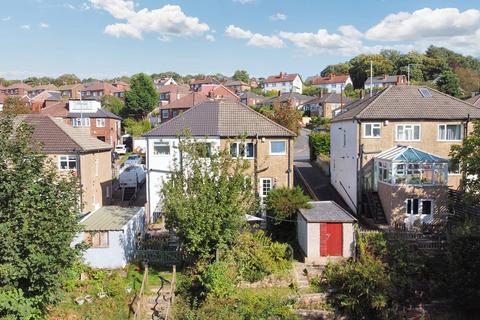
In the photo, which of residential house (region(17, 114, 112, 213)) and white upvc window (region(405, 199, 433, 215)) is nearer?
white upvc window (region(405, 199, 433, 215))

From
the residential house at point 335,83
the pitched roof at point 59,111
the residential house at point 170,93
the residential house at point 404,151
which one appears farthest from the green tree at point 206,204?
the residential house at point 335,83

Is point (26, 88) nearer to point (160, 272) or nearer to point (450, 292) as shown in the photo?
point (160, 272)

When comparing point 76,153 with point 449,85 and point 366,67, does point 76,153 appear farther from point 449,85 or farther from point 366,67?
point 366,67

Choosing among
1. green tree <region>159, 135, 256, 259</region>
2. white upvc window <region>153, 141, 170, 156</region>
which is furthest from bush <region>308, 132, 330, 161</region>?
green tree <region>159, 135, 256, 259</region>

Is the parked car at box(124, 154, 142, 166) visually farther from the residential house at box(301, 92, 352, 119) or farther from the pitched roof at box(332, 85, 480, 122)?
the residential house at box(301, 92, 352, 119)

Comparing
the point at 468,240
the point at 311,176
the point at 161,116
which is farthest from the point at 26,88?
the point at 468,240

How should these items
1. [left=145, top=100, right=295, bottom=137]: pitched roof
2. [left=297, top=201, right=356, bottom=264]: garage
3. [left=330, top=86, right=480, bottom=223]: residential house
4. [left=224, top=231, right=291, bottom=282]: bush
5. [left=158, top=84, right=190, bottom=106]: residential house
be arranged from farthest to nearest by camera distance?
[left=158, top=84, right=190, bottom=106]: residential house, [left=145, top=100, right=295, bottom=137]: pitched roof, [left=330, top=86, right=480, bottom=223]: residential house, [left=297, top=201, right=356, bottom=264]: garage, [left=224, top=231, right=291, bottom=282]: bush
